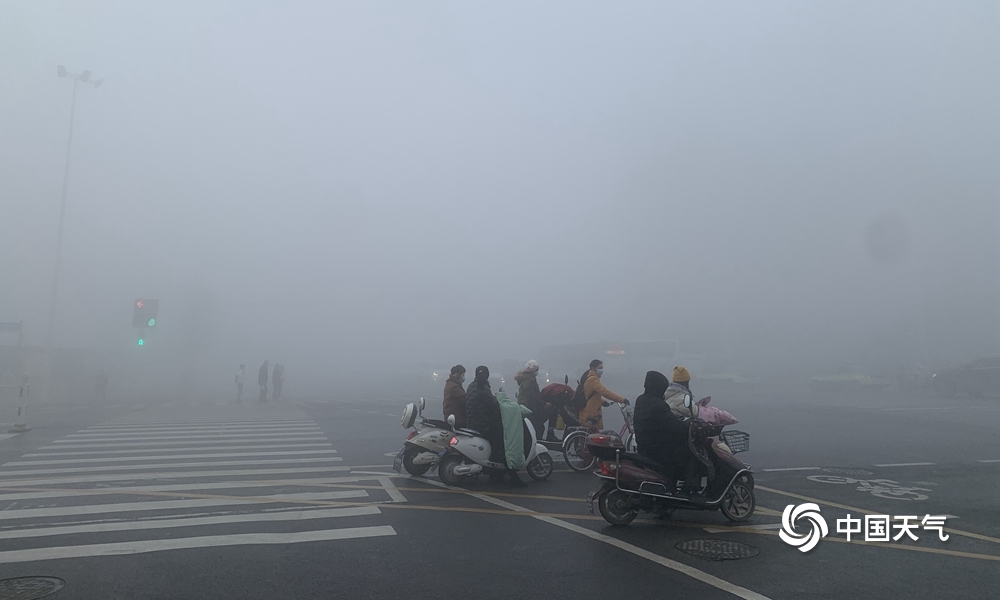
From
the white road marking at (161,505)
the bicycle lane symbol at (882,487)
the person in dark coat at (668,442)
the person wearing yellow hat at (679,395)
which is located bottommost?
the white road marking at (161,505)

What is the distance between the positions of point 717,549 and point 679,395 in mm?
1927

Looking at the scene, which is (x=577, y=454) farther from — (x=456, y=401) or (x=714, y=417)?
(x=714, y=417)

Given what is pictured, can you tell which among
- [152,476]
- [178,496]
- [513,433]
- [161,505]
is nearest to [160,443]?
[152,476]

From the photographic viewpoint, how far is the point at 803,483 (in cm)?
930

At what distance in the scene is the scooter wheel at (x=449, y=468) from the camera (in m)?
9.44

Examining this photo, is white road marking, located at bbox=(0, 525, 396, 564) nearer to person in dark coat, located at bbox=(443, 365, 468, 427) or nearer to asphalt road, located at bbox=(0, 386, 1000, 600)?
asphalt road, located at bbox=(0, 386, 1000, 600)

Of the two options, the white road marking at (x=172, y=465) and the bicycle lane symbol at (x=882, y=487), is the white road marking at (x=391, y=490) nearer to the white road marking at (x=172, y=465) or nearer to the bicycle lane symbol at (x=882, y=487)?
the white road marking at (x=172, y=465)

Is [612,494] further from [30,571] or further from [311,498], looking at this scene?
[30,571]

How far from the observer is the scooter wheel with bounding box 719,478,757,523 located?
706 cm

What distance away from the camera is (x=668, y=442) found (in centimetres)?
699

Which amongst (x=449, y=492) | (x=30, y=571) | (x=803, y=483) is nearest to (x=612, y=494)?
(x=449, y=492)

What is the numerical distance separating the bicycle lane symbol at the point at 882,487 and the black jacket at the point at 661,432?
341 cm

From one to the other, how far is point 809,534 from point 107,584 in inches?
257

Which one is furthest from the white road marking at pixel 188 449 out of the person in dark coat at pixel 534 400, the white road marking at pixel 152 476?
the person in dark coat at pixel 534 400
